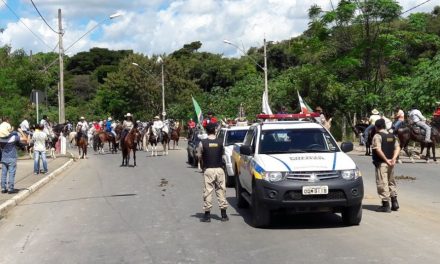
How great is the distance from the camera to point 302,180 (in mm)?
9852

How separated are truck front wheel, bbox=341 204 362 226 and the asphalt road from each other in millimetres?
129

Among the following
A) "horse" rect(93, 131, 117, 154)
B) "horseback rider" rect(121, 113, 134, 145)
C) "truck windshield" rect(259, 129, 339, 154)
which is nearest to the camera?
"truck windshield" rect(259, 129, 339, 154)

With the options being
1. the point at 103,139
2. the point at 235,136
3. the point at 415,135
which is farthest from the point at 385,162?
the point at 103,139

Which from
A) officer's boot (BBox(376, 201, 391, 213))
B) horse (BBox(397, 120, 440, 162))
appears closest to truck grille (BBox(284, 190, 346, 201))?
officer's boot (BBox(376, 201, 391, 213))

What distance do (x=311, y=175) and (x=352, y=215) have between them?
3.57 ft

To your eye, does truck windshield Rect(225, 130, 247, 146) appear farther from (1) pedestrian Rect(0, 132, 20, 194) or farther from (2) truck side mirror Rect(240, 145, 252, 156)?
(2) truck side mirror Rect(240, 145, 252, 156)

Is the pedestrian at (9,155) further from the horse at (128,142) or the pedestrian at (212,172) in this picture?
the horse at (128,142)

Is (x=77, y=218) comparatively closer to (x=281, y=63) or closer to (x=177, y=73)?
(x=177, y=73)

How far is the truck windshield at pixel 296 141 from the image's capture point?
11.2 metres

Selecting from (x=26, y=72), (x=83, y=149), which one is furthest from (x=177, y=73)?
(x=83, y=149)

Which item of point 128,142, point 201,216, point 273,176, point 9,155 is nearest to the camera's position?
point 273,176

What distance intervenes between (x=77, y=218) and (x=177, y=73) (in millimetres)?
63875

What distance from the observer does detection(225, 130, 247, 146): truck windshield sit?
1856 centimetres

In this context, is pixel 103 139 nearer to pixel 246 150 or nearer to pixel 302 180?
pixel 246 150
